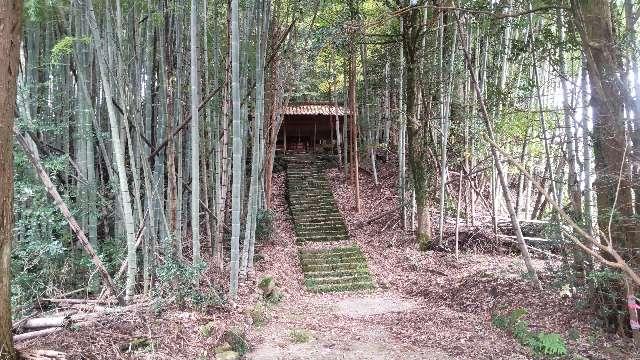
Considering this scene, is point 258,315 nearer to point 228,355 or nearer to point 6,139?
point 228,355

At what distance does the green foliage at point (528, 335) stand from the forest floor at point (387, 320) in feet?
0.23

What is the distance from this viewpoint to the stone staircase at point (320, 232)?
7707mm

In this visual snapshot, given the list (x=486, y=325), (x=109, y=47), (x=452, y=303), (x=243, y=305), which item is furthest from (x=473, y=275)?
(x=109, y=47)

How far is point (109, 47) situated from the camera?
437cm

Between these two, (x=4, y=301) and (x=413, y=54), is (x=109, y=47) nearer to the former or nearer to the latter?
(x=4, y=301)

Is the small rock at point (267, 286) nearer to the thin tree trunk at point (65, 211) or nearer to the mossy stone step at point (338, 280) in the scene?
the mossy stone step at point (338, 280)

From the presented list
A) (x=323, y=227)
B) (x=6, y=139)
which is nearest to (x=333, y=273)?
(x=323, y=227)

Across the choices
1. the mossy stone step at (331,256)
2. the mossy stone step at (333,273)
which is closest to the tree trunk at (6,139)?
the mossy stone step at (333,273)

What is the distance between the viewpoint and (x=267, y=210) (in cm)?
938

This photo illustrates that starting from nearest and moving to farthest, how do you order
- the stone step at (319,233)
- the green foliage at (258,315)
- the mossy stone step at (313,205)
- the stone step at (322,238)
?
the green foliage at (258,315) → the stone step at (322,238) → the stone step at (319,233) → the mossy stone step at (313,205)

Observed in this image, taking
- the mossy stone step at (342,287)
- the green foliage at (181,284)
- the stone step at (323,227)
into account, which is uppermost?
the green foliage at (181,284)

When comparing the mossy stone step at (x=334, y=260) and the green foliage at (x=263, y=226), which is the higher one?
the green foliage at (x=263, y=226)

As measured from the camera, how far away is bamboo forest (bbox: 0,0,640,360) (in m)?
3.63

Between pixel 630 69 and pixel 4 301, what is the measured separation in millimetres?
4675
